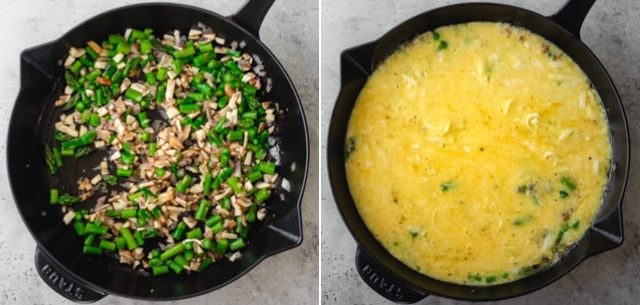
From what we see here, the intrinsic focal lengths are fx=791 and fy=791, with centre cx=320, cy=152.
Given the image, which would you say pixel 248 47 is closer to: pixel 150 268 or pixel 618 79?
pixel 150 268

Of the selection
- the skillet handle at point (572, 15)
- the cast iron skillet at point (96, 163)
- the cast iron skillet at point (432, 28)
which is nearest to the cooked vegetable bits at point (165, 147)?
the cast iron skillet at point (96, 163)

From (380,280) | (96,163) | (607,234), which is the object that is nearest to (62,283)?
(96,163)

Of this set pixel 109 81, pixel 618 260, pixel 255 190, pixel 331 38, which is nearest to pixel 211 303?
pixel 255 190

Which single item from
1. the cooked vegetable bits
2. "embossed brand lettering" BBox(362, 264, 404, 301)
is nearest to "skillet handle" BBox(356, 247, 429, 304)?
"embossed brand lettering" BBox(362, 264, 404, 301)

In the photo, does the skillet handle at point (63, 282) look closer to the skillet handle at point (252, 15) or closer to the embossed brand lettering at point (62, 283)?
the embossed brand lettering at point (62, 283)

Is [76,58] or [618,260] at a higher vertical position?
[76,58]

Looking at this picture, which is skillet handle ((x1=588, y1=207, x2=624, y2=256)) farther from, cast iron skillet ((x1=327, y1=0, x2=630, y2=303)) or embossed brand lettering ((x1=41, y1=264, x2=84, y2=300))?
embossed brand lettering ((x1=41, y1=264, x2=84, y2=300))
